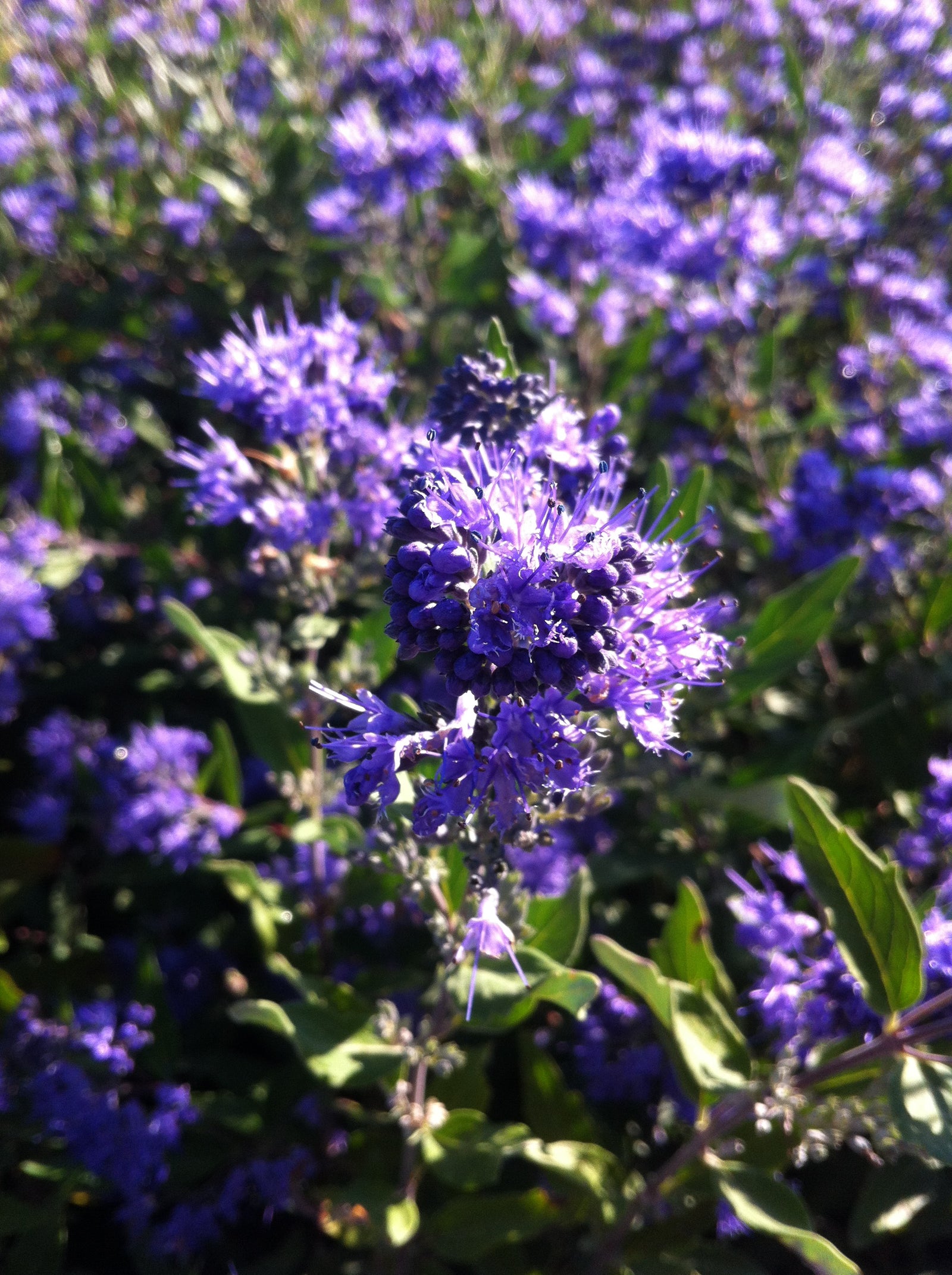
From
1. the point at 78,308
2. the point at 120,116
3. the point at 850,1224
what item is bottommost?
the point at 850,1224

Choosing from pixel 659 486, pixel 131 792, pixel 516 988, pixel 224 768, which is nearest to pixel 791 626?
pixel 659 486

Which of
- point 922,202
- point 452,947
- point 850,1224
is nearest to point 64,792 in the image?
point 452,947


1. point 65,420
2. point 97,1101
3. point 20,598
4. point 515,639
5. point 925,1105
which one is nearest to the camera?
point 515,639

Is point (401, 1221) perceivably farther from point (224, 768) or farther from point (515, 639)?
point (515, 639)

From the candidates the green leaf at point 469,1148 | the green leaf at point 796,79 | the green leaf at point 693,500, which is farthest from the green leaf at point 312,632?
the green leaf at point 796,79

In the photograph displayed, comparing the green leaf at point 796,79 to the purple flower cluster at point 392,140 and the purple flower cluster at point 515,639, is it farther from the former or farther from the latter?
the purple flower cluster at point 515,639

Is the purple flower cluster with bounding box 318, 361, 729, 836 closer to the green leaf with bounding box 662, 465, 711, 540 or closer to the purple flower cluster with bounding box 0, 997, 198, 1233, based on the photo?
the green leaf with bounding box 662, 465, 711, 540

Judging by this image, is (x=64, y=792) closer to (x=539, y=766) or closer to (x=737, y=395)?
(x=539, y=766)
